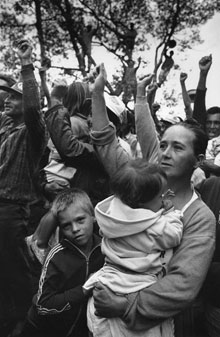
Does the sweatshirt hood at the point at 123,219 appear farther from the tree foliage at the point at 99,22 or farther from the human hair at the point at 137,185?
the tree foliage at the point at 99,22

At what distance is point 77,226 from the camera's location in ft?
9.48

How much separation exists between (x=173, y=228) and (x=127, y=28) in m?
12.9

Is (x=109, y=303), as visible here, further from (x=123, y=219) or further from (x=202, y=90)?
(x=202, y=90)

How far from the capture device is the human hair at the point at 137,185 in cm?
212

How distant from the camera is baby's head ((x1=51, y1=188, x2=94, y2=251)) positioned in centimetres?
288

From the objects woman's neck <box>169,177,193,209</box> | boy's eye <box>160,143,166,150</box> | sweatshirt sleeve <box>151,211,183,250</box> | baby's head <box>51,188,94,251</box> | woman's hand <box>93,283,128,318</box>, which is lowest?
woman's hand <box>93,283,128,318</box>

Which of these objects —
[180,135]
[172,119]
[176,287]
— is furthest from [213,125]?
[176,287]

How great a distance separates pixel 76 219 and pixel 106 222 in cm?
80

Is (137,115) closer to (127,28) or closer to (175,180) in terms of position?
(175,180)

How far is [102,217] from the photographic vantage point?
7.07 ft

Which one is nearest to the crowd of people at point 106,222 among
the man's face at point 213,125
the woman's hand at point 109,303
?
the woman's hand at point 109,303

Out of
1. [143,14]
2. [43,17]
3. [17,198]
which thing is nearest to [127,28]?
[143,14]

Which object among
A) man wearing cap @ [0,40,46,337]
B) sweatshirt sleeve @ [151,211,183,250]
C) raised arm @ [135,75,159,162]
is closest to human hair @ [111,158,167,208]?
sweatshirt sleeve @ [151,211,183,250]

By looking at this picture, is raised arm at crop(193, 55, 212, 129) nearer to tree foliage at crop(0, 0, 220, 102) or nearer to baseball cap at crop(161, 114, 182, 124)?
baseball cap at crop(161, 114, 182, 124)
